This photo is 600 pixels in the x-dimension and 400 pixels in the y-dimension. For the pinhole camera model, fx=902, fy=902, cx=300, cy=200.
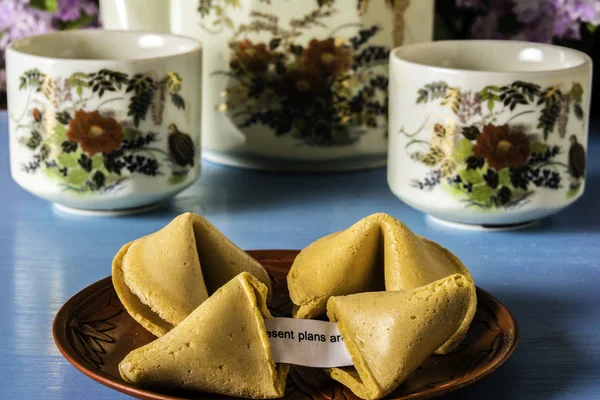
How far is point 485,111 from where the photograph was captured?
0.64m

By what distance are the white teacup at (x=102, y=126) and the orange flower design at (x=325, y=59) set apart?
0.33 feet

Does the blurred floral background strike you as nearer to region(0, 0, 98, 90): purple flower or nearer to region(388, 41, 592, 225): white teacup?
region(0, 0, 98, 90): purple flower

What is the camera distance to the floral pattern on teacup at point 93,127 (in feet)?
2.17

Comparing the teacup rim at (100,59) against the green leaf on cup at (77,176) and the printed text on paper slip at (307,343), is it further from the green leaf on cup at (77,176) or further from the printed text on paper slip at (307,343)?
the printed text on paper slip at (307,343)

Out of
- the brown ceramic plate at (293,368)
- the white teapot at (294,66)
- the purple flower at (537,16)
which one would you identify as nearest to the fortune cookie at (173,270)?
the brown ceramic plate at (293,368)

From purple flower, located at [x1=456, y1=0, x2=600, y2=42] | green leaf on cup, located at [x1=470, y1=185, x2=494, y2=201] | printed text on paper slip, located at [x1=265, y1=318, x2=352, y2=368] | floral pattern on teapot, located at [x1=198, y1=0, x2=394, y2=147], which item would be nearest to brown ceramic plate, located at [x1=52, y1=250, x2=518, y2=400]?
printed text on paper slip, located at [x1=265, y1=318, x2=352, y2=368]

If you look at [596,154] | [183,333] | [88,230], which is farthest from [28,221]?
[596,154]

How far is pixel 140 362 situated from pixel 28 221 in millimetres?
346

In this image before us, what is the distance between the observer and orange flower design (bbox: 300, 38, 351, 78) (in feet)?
2.50

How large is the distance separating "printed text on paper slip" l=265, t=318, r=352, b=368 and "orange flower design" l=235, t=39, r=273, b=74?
367 mm

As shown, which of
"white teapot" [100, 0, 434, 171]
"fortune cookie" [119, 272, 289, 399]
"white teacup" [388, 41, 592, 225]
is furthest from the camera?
"white teapot" [100, 0, 434, 171]

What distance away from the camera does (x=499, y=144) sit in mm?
642

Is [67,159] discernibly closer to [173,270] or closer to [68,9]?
[173,270]

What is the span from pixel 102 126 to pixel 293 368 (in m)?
0.30
